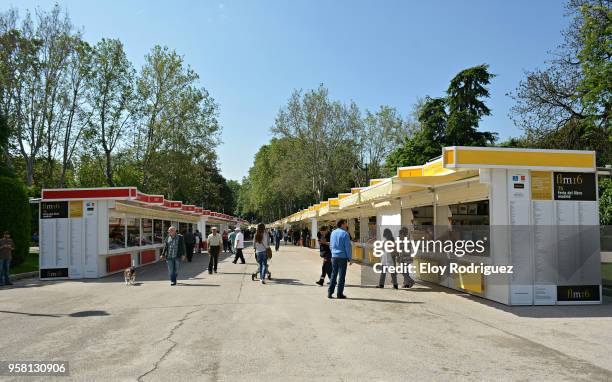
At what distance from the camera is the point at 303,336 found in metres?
7.10

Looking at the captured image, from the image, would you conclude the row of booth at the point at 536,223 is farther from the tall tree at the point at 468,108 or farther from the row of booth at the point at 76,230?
the tall tree at the point at 468,108

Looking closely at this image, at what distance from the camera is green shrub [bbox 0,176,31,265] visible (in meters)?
19.3

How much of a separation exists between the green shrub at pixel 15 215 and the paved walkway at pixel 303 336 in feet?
28.8

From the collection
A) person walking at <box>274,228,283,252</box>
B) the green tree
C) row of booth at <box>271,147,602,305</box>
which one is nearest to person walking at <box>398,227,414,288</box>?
row of booth at <box>271,147,602,305</box>

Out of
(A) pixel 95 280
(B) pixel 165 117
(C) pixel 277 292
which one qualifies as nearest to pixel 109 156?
(B) pixel 165 117

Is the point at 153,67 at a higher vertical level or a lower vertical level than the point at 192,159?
higher

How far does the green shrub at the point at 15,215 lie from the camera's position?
1933 cm

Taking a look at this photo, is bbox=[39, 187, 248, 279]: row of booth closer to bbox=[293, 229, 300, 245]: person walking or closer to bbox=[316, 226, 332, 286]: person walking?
bbox=[316, 226, 332, 286]: person walking

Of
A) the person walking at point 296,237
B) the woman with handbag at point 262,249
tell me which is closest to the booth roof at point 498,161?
the woman with handbag at point 262,249

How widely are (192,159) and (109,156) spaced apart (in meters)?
7.39

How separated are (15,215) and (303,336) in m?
17.3

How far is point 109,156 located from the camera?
36.2 meters

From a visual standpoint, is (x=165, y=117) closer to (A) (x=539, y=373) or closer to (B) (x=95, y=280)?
(B) (x=95, y=280)

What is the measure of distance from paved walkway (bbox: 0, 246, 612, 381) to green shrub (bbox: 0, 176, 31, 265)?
879 cm
